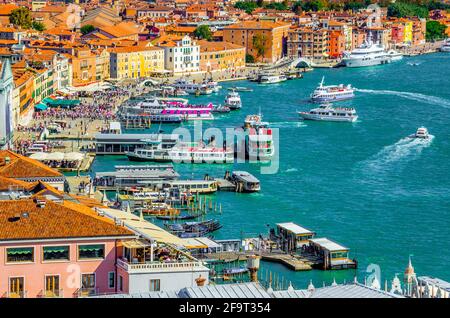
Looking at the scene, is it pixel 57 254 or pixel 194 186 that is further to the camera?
pixel 194 186

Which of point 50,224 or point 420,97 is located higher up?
point 50,224

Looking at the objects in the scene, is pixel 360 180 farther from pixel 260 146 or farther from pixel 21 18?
pixel 21 18

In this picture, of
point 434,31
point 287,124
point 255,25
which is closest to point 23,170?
point 287,124

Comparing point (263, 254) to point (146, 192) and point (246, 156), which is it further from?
point (246, 156)

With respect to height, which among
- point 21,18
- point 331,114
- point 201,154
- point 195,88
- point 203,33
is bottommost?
point 201,154

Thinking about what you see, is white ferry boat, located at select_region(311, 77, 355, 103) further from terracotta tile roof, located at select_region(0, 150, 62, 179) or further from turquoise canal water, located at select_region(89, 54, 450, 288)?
terracotta tile roof, located at select_region(0, 150, 62, 179)

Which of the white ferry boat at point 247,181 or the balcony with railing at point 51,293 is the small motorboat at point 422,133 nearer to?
the white ferry boat at point 247,181
